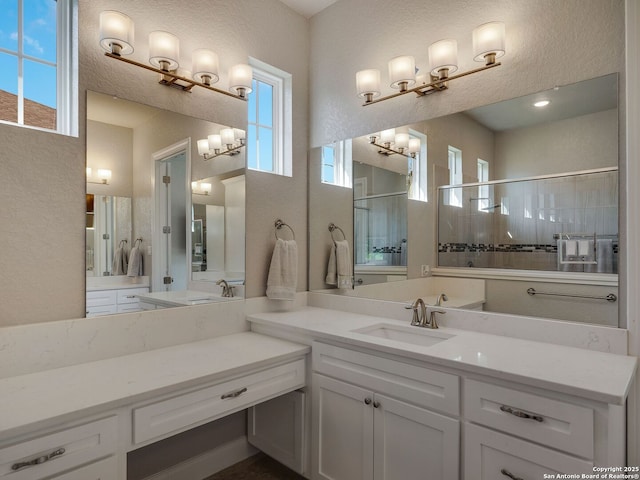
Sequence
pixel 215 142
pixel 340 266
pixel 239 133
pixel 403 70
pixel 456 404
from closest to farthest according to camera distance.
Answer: pixel 456 404, pixel 403 70, pixel 215 142, pixel 239 133, pixel 340 266

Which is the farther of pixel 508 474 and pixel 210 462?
pixel 210 462

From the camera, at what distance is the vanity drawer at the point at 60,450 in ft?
3.69

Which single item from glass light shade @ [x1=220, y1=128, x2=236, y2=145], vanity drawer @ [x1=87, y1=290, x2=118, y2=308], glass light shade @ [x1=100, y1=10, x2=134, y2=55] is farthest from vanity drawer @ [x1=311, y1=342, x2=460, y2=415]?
glass light shade @ [x1=100, y1=10, x2=134, y2=55]

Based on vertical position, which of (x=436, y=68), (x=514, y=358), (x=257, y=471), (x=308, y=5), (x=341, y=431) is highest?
(x=308, y=5)

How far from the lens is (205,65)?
80.0 inches

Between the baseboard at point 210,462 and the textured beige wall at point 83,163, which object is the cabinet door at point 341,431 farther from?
the textured beige wall at point 83,163

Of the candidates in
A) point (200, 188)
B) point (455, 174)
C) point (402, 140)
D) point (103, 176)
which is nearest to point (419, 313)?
point (455, 174)

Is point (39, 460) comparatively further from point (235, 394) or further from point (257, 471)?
point (257, 471)

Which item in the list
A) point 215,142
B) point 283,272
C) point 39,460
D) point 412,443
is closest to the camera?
point 39,460

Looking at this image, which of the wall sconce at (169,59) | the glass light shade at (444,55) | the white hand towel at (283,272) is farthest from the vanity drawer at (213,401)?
the glass light shade at (444,55)

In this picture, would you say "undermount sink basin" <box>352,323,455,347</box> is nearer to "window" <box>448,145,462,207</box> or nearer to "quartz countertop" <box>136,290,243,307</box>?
"window" <box>448,145,462,207</box>

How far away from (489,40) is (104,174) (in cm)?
192

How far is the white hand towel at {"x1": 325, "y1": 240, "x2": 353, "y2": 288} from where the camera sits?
253cm

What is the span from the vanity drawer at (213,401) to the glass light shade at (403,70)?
1.62 metres
